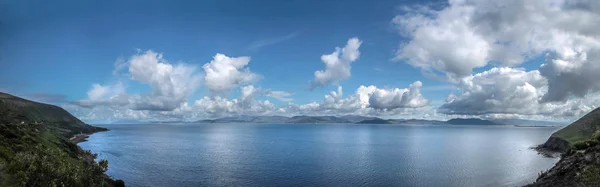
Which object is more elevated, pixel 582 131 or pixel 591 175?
pixel 582 131

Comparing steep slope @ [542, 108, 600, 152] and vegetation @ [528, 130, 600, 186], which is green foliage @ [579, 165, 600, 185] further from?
steep slope @ [542, 108, 600, 152]

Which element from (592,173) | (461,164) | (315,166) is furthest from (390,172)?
(592,173)

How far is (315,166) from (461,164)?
64299 mm

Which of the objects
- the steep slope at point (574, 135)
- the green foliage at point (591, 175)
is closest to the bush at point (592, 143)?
the green foliage at point (591, 175)

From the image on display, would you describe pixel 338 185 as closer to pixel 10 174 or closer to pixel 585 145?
pixel 585 145

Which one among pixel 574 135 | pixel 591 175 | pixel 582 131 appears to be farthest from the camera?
pixel 574 135

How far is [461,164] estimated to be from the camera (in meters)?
139

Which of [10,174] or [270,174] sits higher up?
[10,174]

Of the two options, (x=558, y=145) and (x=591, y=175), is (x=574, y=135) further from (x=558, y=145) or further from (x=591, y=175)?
(x=591, y=175)

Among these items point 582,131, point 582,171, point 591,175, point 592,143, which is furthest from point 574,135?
point 591,175

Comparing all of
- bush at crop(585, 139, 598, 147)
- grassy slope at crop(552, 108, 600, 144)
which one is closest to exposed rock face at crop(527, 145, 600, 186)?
bush at crop(585, 139, 598, 147)

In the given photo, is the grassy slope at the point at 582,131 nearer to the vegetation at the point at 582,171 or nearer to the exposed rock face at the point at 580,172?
the vegetation at the point at 582,171

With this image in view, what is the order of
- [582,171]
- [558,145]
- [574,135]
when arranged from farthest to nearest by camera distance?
[558,145], [574,135], [582,171]

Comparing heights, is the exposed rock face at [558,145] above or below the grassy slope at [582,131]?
below
